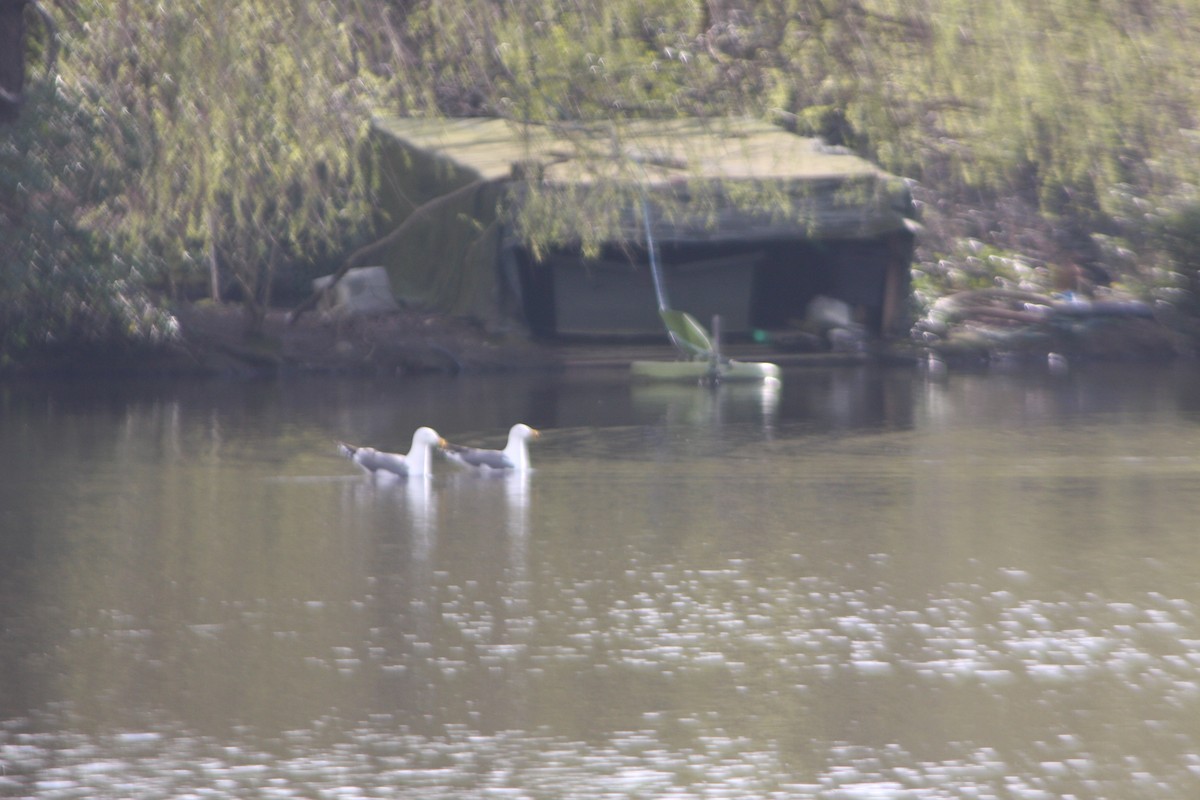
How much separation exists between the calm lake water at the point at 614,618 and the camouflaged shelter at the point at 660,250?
27.2 feet

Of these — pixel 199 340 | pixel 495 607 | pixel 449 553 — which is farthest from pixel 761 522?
pixel 199 340

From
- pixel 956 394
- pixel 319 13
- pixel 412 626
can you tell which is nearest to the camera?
pixel 412 626

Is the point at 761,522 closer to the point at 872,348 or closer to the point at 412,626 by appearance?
the point at 412,626

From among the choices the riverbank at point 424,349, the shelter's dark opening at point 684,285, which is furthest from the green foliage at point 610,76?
the shelter's dark opening at point 684,285

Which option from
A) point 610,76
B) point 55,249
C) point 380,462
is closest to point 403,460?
point 380,462

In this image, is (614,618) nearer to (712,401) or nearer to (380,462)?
(380,462)

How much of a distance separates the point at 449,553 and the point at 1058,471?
5.17m

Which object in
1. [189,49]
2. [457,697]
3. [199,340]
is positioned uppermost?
[189,49]

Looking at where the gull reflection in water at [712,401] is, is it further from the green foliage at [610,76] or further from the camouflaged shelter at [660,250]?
the green foliage at [610,76]

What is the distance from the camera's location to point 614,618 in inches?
333

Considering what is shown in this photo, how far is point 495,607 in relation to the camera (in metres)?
8.69

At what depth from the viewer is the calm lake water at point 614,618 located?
633 cm

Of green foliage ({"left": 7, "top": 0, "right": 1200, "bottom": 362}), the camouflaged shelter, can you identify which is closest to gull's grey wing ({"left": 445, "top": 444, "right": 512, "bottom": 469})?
green foliage ({"left": 7, "top": 0, "right": 1200, "bottom": 362})

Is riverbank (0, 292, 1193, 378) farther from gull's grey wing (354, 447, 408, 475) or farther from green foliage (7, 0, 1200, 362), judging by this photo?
gull's grey wing (354, 447, 408, 475)
